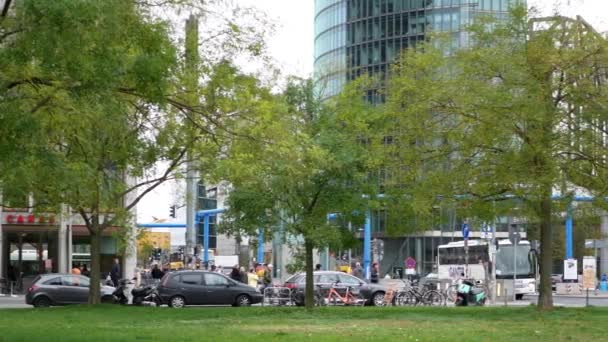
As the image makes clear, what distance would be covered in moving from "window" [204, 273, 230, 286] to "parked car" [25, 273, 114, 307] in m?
3.91

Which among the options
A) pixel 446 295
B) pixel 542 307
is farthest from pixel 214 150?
pixel 446 295

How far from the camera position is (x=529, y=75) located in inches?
1158

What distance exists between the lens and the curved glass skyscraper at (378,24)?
103m

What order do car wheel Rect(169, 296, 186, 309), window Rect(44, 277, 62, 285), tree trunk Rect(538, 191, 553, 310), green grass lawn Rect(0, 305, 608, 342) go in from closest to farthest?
green grass lawn Rect(0, 305, 608, 342) → tree trunk Rect(538, 191, 553, 310) → car wheel Rect(169, 296, 186, 309) → window Rect(44, 277, 62, 285)

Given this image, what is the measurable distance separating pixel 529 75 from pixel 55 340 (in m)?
15.5

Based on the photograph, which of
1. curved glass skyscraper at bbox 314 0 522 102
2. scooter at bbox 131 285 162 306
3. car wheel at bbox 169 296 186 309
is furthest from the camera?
curved glass skyscraper at bbox 314 0 522 102

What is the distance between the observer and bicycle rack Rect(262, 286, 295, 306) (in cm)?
4298

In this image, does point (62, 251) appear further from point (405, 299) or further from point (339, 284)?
point (405, 299)

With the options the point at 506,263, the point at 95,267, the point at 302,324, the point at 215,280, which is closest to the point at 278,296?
the point at 215,280

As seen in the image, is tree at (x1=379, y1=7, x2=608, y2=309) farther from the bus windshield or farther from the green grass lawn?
the bus windshield

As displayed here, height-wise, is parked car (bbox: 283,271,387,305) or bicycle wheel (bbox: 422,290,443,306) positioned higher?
parked car (bbox: 283,271,387,305)

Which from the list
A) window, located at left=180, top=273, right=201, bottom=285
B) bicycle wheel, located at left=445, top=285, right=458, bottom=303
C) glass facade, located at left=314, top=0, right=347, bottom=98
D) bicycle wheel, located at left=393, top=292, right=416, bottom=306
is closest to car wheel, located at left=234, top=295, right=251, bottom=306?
window, located at left=180, top=273, right=201, bottom=285

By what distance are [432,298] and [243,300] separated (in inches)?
312

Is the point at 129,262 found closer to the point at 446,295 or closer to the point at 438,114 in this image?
the point at 446,295
